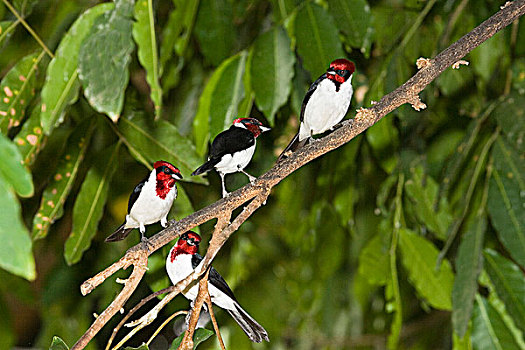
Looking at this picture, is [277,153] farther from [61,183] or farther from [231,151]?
[231,151]

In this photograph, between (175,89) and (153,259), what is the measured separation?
69 centimetres

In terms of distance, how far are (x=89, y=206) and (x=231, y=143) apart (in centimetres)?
35

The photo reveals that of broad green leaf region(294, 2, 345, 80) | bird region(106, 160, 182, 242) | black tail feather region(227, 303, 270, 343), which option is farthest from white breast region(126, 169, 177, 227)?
broad green leaf region(294, 2, 345, 80)

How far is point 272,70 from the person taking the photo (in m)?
0.73

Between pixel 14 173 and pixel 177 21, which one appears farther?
pixel 177 21

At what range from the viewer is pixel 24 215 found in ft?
3.48

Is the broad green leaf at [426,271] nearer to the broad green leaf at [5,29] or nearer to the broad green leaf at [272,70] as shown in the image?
the broad green leaf at [272,70]

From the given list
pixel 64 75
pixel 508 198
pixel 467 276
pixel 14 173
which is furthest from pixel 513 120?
pixel 14 173

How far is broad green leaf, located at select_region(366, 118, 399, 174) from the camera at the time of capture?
87 cm

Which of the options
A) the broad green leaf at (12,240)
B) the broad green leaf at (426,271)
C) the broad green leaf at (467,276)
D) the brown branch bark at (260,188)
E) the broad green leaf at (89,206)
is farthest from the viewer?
the broad green leaf at (426,271)

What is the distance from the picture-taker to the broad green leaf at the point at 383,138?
0.87m

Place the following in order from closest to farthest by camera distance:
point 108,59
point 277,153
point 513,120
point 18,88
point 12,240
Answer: point 12,240 < point 108,59 < point 18,88 < point 513,120 < point 277,153

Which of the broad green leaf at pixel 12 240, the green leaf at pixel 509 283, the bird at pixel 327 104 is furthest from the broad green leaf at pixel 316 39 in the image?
the broad green leaf at pixel 12 240

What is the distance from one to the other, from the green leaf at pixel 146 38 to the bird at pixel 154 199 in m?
0.23
